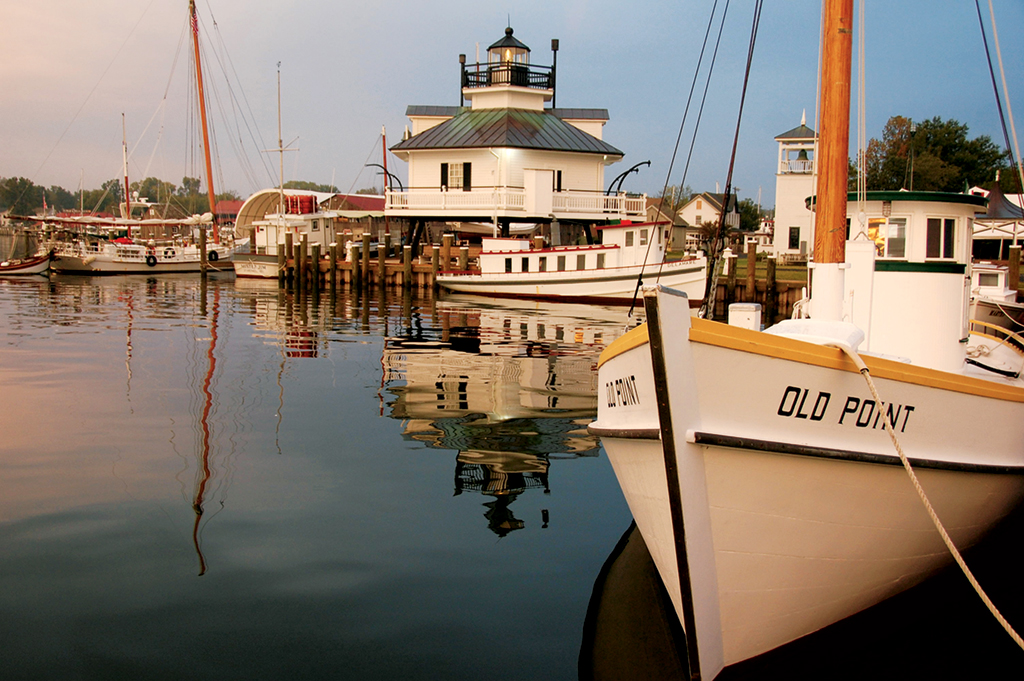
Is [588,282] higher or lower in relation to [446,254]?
lower

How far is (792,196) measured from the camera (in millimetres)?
47031

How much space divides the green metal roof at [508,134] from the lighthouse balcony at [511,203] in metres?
2.07

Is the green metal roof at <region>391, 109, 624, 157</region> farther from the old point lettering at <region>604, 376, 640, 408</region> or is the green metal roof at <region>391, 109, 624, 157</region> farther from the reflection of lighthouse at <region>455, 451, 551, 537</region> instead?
the old point lettering at <region>604, 376, 640, 408</region>

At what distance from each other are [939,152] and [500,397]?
5413cm

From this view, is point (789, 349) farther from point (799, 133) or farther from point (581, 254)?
point (799, 133)

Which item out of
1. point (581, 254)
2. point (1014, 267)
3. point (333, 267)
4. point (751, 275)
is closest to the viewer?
point (1014, 267)

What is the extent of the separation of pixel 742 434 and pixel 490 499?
358 centimetres

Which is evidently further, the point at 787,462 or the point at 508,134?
the point at 508,134

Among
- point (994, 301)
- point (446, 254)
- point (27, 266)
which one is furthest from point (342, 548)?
point (27, 266)

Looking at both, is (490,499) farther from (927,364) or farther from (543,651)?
(927,364)

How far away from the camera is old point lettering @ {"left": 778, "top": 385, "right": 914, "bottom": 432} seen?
4.87 meters

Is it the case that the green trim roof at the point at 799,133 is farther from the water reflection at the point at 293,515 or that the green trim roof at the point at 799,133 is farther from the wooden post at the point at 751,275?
the water reflection at the point at 293,515

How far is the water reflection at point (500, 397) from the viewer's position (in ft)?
Answer: 28.5

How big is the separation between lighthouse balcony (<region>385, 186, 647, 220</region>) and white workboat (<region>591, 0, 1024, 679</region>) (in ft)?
102
